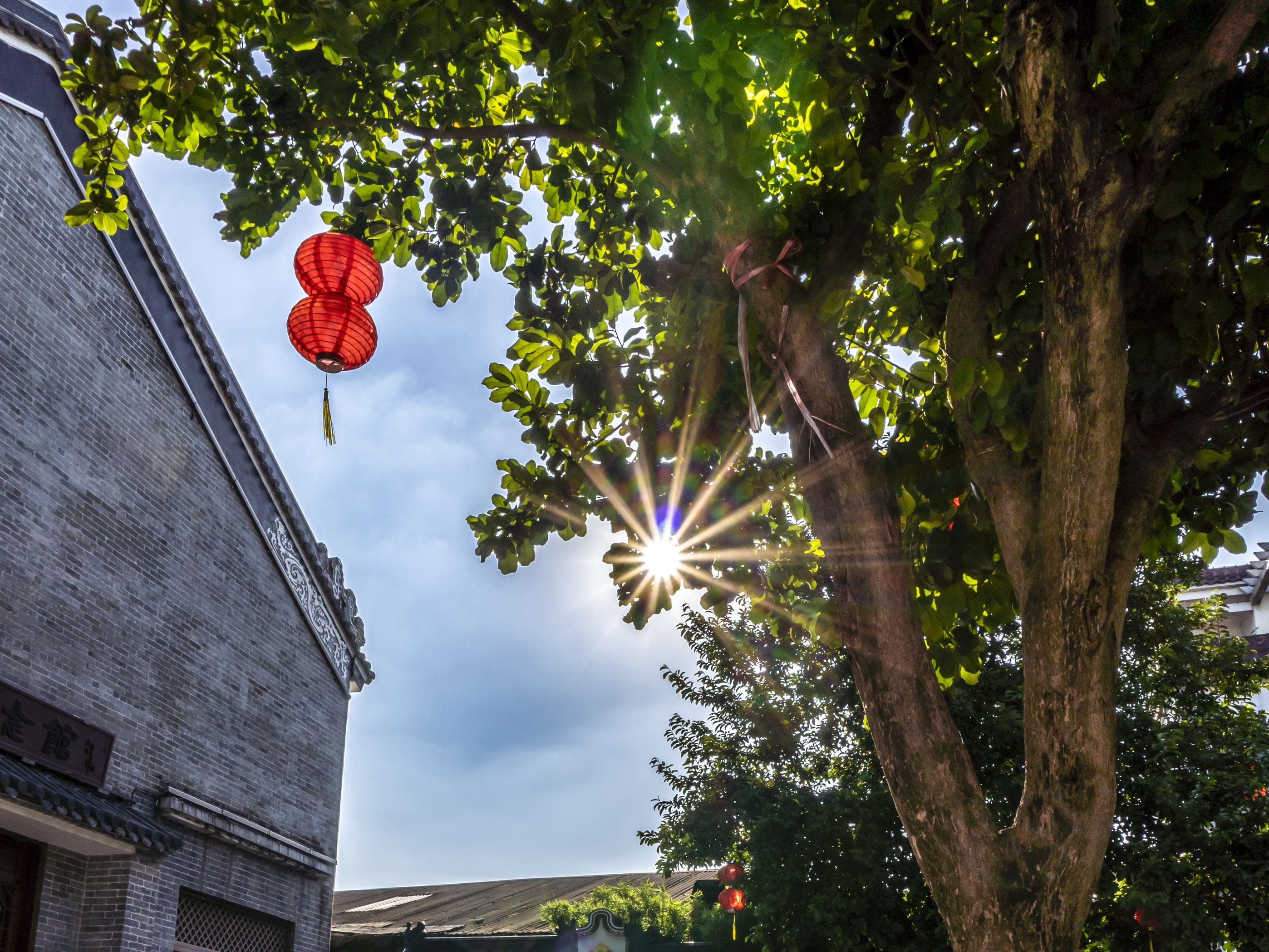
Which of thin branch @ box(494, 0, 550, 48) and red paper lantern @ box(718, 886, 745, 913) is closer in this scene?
thin branch @ box(494, 0, 550, 48)

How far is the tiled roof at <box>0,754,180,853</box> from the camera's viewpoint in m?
6.25

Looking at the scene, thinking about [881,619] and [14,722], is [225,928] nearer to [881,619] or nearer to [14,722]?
[14,722]

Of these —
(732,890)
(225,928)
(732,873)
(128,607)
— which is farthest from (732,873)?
(128,607)

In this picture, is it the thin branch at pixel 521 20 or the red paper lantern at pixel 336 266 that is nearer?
the thin branch at pixel 521 20

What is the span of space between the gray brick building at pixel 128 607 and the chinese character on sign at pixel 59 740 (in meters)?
0.01

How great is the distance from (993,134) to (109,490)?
755 centimetres

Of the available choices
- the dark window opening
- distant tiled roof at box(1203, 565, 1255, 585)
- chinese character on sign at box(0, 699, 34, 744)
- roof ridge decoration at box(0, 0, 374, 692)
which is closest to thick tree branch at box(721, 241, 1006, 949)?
chinese character on sign at box(0, 699, 34, 744)

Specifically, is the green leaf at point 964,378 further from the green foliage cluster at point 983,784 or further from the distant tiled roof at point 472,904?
the distant tiled roof at point 472,904

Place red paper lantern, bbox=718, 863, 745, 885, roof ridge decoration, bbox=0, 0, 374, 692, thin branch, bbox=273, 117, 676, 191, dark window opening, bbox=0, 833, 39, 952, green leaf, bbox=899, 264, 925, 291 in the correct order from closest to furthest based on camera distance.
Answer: green leaf, bbox=899, 264, 925, 291 → thin branch, bbox=273, 117, 676, 191 → dark window opening, bbox=0, 833, 39, 952 → roof ridge decoration, bbox=0, 0, 374, 692 → red paper lantern, bbox=718, 863, 745, 885

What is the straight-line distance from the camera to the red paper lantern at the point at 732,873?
12133 mm

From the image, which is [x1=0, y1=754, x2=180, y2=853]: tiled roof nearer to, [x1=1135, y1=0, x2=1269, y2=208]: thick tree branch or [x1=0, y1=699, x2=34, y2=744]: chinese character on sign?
[x1=0, y1=699, x2=34, y2=744]: chinese character on sign

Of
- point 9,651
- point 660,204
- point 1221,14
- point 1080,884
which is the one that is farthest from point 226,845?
point 1221,14

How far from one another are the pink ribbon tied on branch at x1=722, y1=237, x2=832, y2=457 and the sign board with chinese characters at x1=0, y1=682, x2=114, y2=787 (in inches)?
240

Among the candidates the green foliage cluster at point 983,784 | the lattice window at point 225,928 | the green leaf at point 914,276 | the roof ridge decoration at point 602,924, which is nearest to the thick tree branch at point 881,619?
the green leaf at point 914,276
